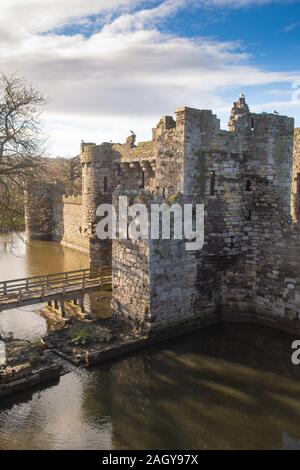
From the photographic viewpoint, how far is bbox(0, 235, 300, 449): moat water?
25.2ft

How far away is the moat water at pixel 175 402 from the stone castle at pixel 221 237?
3.90ft

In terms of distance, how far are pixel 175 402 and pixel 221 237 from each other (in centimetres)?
570

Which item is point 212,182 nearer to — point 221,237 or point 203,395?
point 221,237

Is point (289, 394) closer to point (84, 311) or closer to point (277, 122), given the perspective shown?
point (84, 311)

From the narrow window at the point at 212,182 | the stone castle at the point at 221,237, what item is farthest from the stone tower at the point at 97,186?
the narrow window at the point at 212,182

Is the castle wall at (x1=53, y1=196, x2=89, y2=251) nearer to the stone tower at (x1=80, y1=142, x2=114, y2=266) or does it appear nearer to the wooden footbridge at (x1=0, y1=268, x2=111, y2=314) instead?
the stone tower at (x1=80, y1=142, x2=114, y2=266)

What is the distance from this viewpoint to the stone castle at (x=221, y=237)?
12.0 metres

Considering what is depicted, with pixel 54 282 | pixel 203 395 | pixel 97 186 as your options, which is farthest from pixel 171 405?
pixel 97 186

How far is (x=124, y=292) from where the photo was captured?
12477 millimetres

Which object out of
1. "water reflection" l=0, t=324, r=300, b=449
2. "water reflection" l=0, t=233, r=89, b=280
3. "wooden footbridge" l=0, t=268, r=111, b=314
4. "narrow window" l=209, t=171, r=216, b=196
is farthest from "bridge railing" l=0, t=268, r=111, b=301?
"narrow window" l=209, t=171, r=216, b=196

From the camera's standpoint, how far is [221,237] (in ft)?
43.0

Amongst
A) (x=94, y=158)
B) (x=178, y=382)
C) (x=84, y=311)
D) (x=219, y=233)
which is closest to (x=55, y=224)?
(x=94, y=158)

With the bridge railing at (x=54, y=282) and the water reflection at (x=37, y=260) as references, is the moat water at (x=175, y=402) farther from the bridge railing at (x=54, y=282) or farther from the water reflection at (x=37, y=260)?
the water reflection at (x=37, y=260)

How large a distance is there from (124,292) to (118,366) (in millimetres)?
2515
